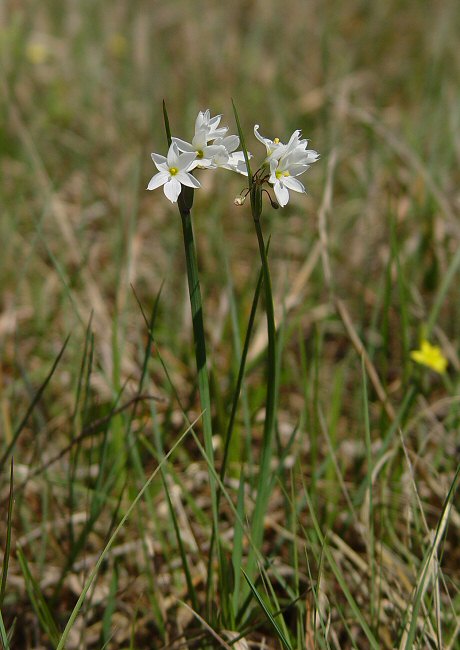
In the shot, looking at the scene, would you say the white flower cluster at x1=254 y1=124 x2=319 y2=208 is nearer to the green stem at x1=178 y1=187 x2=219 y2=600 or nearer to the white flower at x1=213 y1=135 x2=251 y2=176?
the white flower at x1=213 y1=135 x2=251 y2=176

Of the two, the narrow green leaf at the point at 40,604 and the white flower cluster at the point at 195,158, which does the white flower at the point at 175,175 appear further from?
the narrow green leaf at the point at 40,604

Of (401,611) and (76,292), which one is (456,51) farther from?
(401,611)

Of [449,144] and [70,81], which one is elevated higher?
[70,81]

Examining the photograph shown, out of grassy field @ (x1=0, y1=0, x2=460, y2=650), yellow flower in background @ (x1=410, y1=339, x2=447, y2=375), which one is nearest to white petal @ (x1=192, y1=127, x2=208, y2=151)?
grassy field @ (x1=0, y1=0, x2=460, y2=650)

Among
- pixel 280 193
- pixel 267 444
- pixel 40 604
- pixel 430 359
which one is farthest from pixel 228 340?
pixel 280 193

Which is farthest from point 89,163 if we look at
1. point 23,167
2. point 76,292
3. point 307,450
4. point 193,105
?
point 307,450

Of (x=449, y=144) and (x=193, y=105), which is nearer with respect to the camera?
(x=449, y=144)
